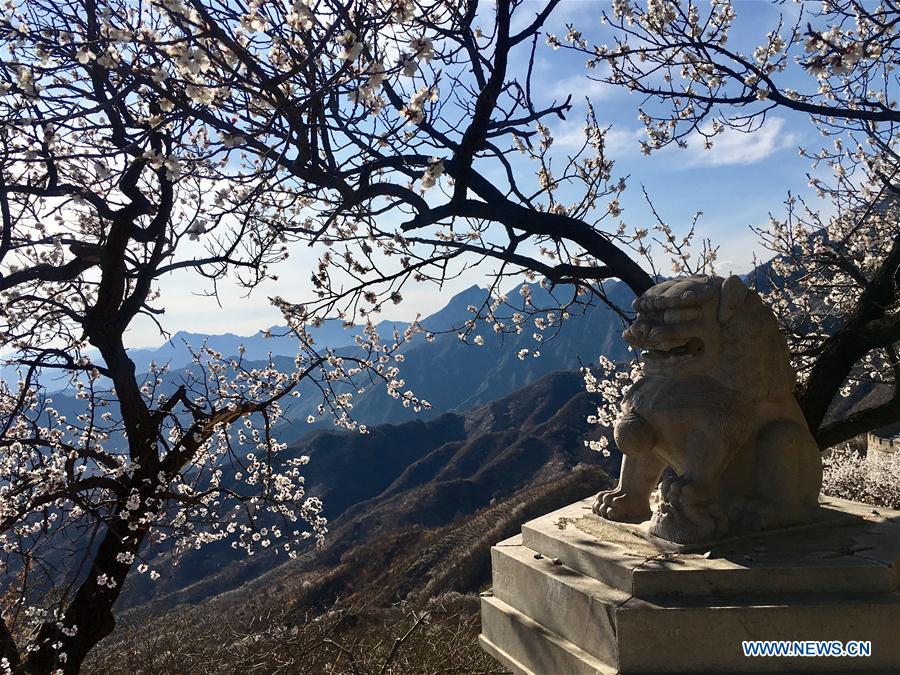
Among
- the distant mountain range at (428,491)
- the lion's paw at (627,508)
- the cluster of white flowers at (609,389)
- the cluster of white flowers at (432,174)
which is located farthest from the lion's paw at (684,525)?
the distant mountain range at (428,491)

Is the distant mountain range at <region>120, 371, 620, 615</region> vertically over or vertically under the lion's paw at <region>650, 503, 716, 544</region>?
under

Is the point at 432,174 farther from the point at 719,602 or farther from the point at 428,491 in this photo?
the point at 428,491

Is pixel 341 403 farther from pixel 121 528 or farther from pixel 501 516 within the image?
pixel 501 516

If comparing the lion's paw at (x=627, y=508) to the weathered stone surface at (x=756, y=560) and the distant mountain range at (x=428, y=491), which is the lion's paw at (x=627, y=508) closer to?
the weathered stone surface at (x=756, y=560)

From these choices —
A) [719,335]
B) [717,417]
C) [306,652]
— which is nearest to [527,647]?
[717,417]

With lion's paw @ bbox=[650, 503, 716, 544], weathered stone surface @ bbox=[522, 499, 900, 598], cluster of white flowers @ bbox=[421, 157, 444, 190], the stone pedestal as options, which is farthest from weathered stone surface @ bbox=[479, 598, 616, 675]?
cluster of white flowers @ bbox=[421, 157, 444, 190]

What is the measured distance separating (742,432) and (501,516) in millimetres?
15824

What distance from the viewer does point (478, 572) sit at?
1484 cm

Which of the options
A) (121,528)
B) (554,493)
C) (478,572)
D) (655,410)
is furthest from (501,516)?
(655,410)

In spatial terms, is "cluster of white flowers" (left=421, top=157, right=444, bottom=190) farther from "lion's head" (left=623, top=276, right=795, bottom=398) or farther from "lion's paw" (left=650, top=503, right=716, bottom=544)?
"lion's paw" (left=650, top=503, right=716, bottom=544)

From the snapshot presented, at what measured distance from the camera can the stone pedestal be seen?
8.53ft

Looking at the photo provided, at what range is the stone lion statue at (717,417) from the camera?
3.13 meters

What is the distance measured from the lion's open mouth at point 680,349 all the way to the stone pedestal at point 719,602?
0.93m

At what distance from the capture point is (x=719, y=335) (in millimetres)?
3307
